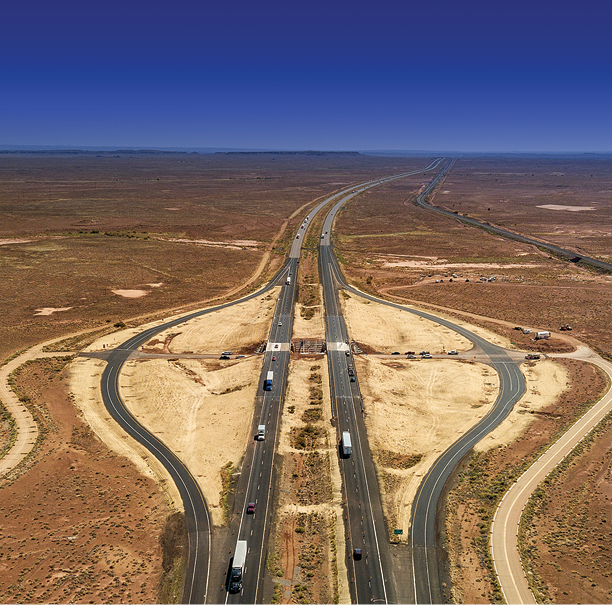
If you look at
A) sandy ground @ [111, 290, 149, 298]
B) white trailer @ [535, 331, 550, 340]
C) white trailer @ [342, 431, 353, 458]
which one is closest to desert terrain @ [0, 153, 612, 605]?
sandy ground @ [111, 290, 149, 298]

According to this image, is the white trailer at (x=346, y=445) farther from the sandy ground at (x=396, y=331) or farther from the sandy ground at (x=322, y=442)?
the sandy ground at (x=396, y=331)

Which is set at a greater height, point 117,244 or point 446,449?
point 117,244

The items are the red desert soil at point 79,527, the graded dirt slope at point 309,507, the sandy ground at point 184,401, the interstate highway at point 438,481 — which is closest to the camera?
the red desert soil at point 79,527

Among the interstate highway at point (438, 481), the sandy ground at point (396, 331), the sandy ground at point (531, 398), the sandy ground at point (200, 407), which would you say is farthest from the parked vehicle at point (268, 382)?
the sandy ground at point (531, 398)

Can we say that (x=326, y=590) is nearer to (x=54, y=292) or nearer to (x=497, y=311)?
(x=497, y=311)

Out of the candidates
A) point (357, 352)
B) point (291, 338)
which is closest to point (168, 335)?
point (291, 338)

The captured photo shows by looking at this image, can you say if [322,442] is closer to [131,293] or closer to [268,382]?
[268,382]

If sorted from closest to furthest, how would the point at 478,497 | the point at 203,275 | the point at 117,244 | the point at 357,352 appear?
1. the point at 478,497
2. the point at 357,352
3. the point at 203,275
4. the point at 117,244
